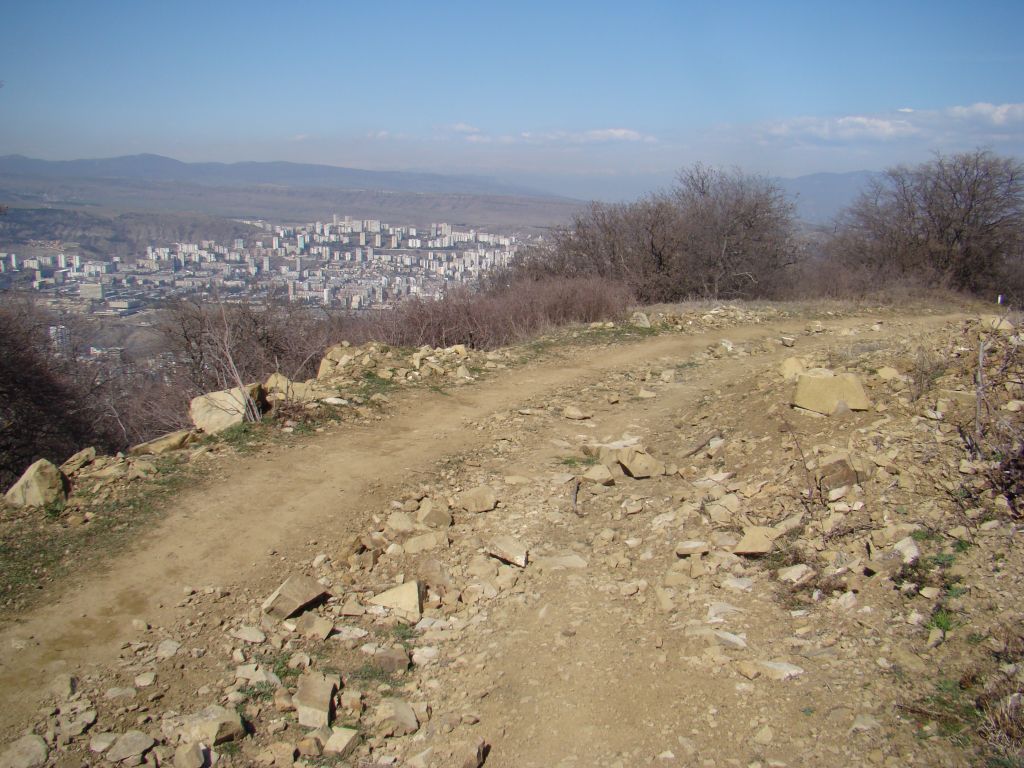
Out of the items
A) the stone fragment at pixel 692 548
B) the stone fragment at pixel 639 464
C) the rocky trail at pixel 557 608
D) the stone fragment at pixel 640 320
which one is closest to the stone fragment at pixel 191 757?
the rocky trail at pixel 557 608

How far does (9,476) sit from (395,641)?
41.9 feet

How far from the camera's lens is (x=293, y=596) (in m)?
4.48

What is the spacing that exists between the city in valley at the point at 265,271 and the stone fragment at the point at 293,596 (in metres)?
11.2

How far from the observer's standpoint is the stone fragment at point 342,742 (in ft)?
11.0

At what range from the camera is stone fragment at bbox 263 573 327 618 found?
4.42m

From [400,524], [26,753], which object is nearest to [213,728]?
[26,753]

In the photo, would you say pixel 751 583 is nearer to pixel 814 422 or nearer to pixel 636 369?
pixel 814 422

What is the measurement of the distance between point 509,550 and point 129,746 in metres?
2.57

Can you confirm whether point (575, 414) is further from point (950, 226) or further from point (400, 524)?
point (950, 226)

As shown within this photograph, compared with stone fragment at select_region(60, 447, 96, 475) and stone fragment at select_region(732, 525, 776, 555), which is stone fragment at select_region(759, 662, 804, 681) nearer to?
stone fragment at select_region(732, 525, 776, 555)

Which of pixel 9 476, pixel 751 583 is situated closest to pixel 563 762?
pixel 751 583

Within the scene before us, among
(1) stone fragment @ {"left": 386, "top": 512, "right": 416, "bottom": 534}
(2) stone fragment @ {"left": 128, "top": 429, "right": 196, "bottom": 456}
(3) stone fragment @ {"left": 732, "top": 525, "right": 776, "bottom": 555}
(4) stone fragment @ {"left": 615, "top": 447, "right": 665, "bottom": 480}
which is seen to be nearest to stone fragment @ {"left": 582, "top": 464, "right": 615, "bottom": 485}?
(4) stone fragment @ {"left": 615, "top": 447, "right": 665, "bottom": 480}

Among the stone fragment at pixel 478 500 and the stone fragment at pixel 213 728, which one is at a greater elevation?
the stone fragment at pixel 478 500

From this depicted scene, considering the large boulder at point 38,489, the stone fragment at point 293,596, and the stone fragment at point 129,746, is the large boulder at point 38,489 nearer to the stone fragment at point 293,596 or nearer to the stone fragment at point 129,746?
the stone fragment at point 293,596
